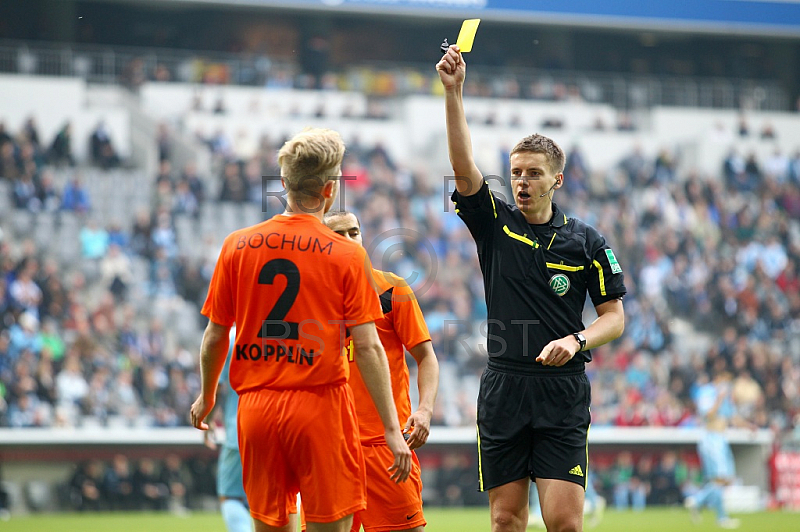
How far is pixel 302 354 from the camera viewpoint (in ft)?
12.2

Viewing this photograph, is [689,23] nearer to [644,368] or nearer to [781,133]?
[781,133]

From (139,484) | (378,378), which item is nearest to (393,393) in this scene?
(378,378)

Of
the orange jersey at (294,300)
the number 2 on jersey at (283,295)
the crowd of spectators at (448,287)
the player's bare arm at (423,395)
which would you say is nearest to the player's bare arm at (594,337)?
the player's bare arm at (423,395)

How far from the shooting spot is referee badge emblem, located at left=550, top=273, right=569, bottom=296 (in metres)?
4.82

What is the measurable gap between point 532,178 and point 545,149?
17 cm

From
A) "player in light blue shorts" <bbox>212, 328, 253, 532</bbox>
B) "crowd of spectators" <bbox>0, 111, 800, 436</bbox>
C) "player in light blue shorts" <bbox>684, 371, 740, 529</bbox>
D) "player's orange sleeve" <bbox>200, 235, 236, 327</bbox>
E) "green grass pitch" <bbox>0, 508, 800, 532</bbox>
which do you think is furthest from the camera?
"crowd of spectators" <bbox>0, 111, 800, 436</bbox>

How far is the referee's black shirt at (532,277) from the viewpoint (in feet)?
15.7

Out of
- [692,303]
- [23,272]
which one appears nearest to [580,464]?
[23,272]

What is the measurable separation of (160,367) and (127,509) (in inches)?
107

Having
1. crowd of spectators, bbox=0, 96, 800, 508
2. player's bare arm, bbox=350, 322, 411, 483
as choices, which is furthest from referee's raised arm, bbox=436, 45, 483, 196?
crowd of spectators, bbox=0, 96, 800, 508

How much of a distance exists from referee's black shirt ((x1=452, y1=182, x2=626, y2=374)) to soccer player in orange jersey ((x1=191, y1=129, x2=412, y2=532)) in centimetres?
115

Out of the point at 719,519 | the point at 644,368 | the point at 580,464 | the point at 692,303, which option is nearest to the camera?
the point at 580,464

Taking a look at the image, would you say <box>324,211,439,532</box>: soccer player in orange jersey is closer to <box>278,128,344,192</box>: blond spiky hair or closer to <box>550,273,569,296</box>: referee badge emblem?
<box>550,273,569,296</box>: referee badge emblem

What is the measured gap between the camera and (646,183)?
79.4 ft
